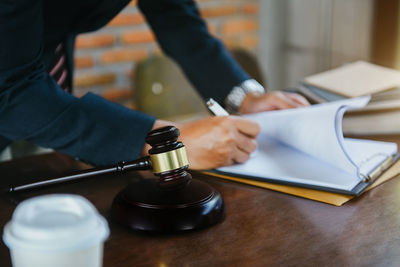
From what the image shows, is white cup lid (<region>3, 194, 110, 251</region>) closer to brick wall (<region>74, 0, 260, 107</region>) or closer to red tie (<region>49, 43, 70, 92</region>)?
red tie (<region>49, 43, 70, 92</region>)

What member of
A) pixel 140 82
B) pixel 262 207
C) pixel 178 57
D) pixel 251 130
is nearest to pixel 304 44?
pixel 140 82

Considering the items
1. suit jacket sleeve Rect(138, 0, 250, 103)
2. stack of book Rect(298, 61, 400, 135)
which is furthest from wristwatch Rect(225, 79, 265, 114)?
stack of book Rect(298, 61, 400, 135)

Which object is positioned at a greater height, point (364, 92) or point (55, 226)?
point (55, 226)

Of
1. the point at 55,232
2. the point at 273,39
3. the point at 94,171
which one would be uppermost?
the point at 55,232

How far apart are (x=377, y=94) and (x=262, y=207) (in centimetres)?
52

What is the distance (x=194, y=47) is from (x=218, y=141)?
1.76ft

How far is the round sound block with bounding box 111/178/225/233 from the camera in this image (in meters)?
0.69

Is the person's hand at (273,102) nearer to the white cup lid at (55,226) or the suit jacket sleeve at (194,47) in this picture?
the suit jacket sleeve at (194,47)

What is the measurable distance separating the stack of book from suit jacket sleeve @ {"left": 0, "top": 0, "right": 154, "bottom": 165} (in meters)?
0.48

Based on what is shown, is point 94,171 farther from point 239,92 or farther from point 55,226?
point 239,92

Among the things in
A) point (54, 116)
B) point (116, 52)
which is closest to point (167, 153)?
point (54, 116)

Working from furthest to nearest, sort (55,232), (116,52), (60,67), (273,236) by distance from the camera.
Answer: (116,52) < (60,67) < (273,236) < (55,232)

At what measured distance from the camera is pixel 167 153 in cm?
71

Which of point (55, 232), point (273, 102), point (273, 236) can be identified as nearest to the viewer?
point (55, 232)
